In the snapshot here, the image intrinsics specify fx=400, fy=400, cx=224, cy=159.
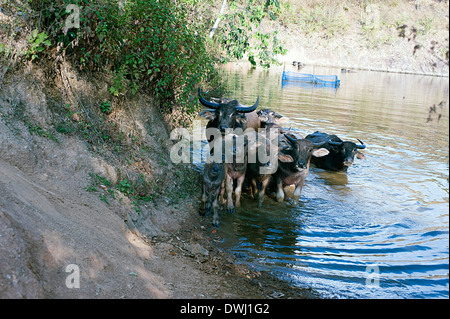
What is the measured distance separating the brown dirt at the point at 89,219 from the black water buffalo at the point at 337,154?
5053 mm

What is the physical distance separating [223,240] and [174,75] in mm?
4159

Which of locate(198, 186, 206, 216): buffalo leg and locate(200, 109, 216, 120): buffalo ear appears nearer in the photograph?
locate(198, 186, 206, 216): buffalo leg

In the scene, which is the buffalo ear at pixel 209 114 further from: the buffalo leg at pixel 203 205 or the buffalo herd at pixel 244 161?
the buffalo leg at pixel 203 205

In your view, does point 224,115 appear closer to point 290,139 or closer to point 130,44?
point 290,139

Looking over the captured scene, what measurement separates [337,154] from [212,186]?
17.6ft

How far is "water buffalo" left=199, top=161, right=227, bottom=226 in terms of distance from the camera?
7949 mm

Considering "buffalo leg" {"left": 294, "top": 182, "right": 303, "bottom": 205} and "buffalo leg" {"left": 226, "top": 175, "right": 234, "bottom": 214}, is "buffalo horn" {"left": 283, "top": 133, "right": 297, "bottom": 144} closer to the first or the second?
"buffalo leg" {"left": 294, "top": 182, "right": 303, "bottom": 205}

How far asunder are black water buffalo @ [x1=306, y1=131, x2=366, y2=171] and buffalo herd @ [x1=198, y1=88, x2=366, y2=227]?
4.4 inches

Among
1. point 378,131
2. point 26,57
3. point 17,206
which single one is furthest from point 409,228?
point 378,131

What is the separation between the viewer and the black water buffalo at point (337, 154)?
11492mm

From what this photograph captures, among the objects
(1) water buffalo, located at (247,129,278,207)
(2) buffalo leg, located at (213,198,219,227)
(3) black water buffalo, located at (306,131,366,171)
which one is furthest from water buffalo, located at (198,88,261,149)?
(3) black water buffalo, located at (306,131,366,171)

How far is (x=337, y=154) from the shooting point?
11.9 metres

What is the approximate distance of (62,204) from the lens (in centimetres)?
554
